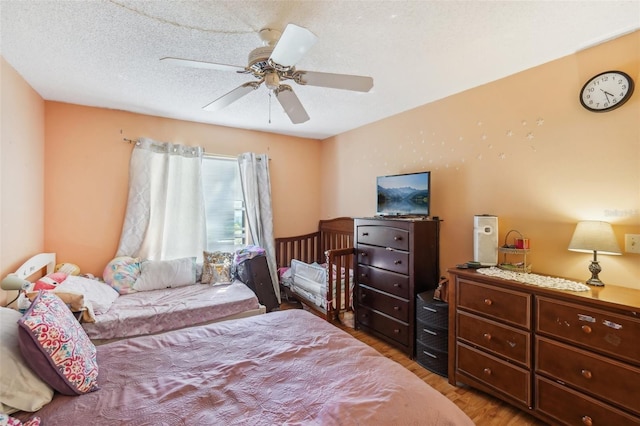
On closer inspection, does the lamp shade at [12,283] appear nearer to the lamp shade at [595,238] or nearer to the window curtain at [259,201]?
the window curtain at [259,201]

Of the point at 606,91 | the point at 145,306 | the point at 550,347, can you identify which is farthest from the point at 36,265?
the point at 606,91

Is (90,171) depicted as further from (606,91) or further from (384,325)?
(606,91)

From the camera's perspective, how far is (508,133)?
7.63 feet

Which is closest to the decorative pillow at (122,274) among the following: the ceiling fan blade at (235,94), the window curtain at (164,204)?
the window curtain at (164,204)

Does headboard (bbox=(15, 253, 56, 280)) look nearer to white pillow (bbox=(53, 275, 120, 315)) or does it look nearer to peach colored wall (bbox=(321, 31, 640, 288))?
white pillow (bbox=(53, 275, 120, 315))

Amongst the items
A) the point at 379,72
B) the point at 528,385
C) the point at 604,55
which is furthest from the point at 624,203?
the point at 379,72

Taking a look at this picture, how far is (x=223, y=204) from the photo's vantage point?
3.89 m

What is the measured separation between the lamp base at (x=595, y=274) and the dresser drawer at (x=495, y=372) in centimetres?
69

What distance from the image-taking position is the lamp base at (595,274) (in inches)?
69.4

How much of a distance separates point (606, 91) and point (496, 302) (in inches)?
60.8

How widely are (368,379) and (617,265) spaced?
1814mm

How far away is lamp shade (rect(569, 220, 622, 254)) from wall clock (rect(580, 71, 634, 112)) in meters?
0.76

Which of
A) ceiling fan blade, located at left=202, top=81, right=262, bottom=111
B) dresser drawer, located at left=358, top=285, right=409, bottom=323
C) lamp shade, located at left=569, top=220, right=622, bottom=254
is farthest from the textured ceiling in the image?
dresser drawer, located at left=358, top=285, right=409, bottom=323

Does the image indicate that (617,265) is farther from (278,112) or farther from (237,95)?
(278,112)
